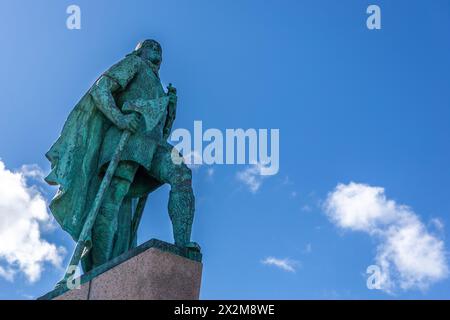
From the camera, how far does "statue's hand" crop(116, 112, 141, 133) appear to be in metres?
9.08

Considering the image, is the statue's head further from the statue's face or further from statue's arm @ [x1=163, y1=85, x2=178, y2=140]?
statue's arm @ [x1=163, y1=85, x2=178, y2=140]

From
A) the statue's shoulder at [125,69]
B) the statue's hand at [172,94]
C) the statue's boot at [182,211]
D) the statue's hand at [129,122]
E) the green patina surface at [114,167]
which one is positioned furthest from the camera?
the statue's hand at [172,94]

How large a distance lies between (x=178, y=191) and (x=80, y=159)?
1.45 meters

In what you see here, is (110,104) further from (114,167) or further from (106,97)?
(114,167)

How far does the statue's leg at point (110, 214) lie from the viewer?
29.2 feet

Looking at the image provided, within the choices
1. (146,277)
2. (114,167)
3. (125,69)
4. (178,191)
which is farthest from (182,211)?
(125,69)

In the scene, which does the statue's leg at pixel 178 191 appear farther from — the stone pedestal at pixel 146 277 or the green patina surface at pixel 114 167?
the stone pedestal at pixel 146 277

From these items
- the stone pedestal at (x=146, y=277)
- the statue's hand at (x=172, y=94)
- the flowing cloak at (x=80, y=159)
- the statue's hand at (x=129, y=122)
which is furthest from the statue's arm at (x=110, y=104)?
the stone pedestal at (x=146, y=277)

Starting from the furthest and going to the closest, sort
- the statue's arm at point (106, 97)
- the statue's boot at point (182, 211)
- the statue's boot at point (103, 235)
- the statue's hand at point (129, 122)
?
Answer: the statue's arm at point (106, 97) < the statue's hand at point (129, 122) < the statue's boot at point (103, 235) < the statue's boot at point (182, 211)

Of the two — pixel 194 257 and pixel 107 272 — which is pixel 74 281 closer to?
pixel 107 272

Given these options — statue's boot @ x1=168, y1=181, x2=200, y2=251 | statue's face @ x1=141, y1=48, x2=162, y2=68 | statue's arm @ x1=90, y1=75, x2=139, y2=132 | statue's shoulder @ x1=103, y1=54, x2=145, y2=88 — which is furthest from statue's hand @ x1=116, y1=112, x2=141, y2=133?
statue's face @ x1=141, y1=48, x2=162, y2=68

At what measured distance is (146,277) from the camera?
732cm
